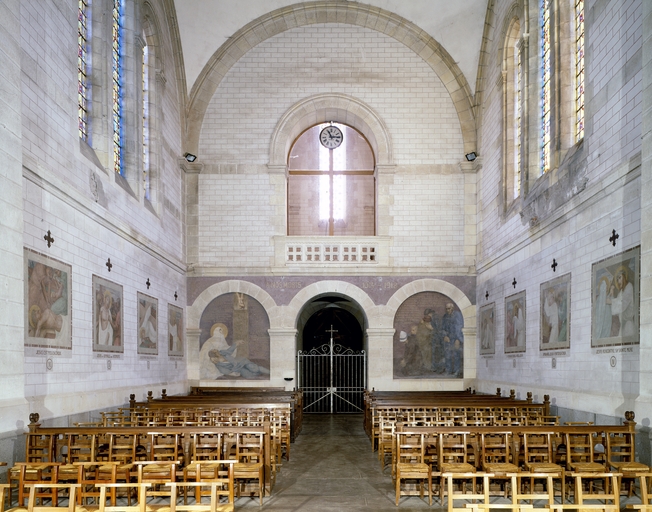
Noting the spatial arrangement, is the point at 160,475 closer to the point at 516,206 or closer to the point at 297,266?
the point at 516,206

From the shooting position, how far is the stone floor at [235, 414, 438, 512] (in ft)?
29.1

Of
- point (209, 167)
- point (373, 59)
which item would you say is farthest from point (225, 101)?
point (373, 59)

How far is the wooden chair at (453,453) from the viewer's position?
8523 millimetres

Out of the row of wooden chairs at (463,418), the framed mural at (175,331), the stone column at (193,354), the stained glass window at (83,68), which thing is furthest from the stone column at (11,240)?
the stone column at (193,354)

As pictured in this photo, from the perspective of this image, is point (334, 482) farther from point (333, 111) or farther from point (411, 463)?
point (333, 111)

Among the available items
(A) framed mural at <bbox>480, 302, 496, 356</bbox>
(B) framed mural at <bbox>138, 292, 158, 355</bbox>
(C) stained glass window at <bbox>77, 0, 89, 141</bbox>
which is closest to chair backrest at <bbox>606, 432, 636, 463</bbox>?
(A) framed mural at <bbox>480, 302, 496, 356</bbox>

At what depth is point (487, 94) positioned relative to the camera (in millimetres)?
20422

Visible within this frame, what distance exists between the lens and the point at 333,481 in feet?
34.5

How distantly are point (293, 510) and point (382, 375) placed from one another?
12.6m

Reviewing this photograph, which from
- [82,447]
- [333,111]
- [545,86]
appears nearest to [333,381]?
[333,111]

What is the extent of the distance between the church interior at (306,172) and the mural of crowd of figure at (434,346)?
61 millimetres

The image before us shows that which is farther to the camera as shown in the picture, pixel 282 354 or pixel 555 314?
pixel 282 354

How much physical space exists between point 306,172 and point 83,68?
1025cm

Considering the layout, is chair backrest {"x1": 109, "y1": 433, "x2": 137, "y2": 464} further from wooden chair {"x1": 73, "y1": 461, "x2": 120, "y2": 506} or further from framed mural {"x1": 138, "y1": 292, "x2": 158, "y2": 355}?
framed mural {"x1": 138, "y1": 292, "x2": 158, "y2": 355}
